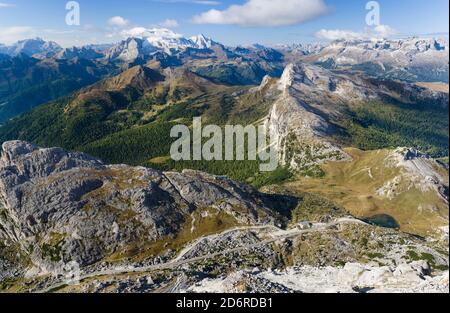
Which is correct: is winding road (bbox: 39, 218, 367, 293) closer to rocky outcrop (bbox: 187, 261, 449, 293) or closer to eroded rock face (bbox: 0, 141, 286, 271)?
eroded rock face (bbox: 0, 141, 286, 271)

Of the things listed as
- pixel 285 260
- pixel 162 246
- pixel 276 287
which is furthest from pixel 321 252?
pixel 162 246

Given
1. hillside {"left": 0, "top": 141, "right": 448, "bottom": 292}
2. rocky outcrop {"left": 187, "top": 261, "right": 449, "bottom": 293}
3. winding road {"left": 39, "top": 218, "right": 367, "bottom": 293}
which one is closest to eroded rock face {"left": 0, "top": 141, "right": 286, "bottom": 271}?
hillside {"left": 0, "top": 141, "right": 448, "bottom": 292}

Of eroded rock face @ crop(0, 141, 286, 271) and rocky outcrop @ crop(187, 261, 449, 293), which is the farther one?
eroded rock face @ crop(0, 141, 286, 271)

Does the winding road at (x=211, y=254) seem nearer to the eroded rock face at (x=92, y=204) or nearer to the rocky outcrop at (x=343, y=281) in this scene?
the eroded rock face at (x=92, y=204)

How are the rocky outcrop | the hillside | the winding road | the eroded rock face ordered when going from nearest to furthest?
the rocky outcrop < the hillside < the winding road < the eroded rock face

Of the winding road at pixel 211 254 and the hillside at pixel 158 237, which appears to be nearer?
the hillside at pixel 158 237

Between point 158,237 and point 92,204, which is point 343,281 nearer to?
point 158,237

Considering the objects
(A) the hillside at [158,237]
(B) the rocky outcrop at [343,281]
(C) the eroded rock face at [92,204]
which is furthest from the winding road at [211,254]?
(B) the rocky outcrop at [343,281]

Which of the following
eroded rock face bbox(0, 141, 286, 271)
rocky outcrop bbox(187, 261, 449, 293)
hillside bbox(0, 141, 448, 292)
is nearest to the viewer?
rocky outcrop bbox(187, 261, 449, 293)

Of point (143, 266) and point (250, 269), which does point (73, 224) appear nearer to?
point (143, 266)
